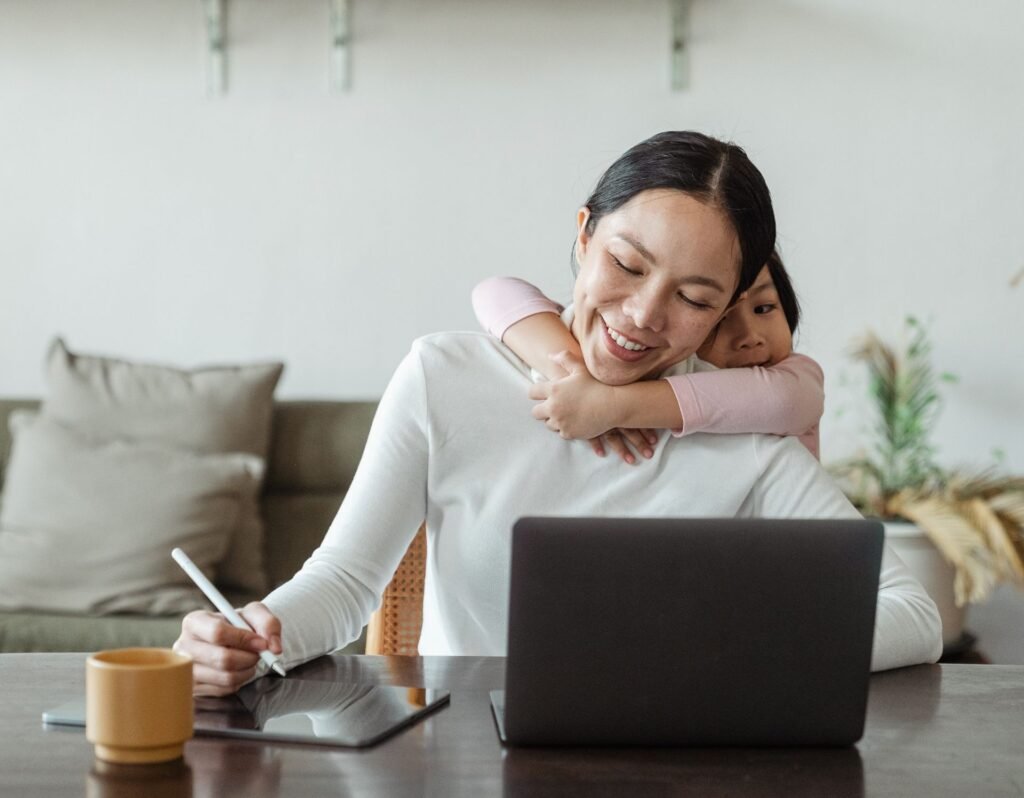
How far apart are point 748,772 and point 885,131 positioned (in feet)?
7.67

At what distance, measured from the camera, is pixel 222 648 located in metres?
1.00

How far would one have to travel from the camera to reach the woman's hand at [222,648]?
0.99 m

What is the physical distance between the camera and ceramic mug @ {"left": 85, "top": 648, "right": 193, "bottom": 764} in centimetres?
79

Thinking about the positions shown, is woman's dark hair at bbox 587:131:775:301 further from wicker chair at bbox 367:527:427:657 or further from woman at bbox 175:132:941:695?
wicker chair at bbox 367:527:427:657

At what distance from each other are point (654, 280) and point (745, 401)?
0.18 m

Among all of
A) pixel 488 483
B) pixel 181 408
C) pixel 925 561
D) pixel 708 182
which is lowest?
pixel 925 561

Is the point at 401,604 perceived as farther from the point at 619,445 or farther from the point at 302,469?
the point at 302,469

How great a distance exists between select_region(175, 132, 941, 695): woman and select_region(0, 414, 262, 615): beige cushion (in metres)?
1.13

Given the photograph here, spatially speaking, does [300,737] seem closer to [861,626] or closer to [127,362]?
[861,626]

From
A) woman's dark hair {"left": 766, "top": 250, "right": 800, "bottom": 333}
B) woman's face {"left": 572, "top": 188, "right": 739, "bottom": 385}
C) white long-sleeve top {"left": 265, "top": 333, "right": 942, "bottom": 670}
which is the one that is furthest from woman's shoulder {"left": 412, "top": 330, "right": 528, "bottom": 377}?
woman's dark hair {"left": 766, "top": 250, "right": 800, "bottom": 333}

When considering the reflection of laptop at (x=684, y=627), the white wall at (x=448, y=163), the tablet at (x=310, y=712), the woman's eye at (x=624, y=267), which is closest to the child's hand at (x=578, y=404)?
the woman's eye at (x=624, y=267)

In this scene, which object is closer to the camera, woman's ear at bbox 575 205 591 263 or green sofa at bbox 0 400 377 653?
woman's ear at bbox 575 205 591 263

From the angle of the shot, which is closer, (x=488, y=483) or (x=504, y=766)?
(x=504, y=766)

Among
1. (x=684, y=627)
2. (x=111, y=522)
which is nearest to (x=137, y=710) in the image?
(x=684, y=627)
